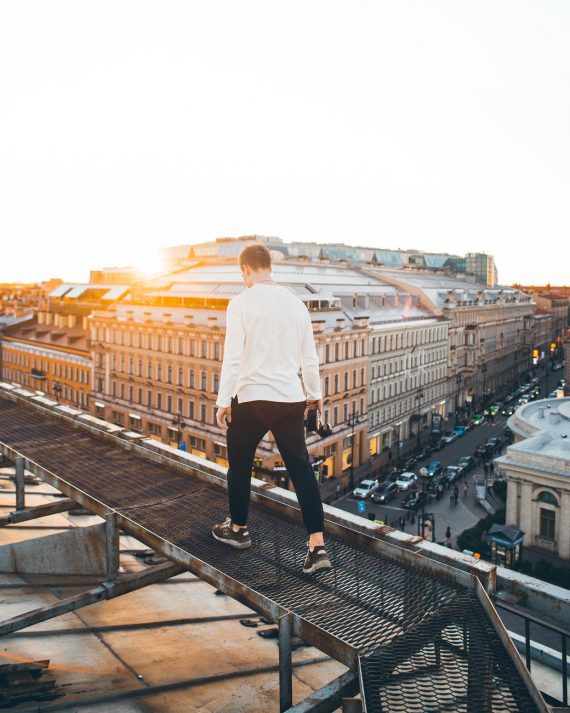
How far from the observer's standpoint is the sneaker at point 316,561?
5258 mm

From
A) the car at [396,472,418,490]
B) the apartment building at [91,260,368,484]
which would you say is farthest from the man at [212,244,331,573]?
the car at [396,472,418,490]

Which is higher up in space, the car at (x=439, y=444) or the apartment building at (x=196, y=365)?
the apartment building at (x=196, y=365)

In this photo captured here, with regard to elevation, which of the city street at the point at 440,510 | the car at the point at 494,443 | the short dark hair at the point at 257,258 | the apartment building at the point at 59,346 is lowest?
the city street at the point at 440,510

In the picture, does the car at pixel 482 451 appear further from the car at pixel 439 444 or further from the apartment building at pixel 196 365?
the apartment building at pixel 196 365

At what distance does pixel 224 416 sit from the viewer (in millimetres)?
5824

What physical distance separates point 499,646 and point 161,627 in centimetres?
388

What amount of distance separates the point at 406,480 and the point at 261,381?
132 feet

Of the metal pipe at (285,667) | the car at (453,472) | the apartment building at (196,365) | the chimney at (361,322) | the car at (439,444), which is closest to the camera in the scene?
the metal pipe at (285,667)

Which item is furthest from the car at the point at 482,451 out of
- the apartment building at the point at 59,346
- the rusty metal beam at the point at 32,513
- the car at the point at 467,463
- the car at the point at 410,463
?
the rusty metal beam at the point at 32,513

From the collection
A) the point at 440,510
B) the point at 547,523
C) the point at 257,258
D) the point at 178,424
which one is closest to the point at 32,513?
the point at 257,258

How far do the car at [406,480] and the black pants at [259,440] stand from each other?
3856cm

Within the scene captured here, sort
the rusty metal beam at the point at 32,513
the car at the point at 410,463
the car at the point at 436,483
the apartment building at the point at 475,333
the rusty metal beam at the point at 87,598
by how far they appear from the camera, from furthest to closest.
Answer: the apartment building at the point at 475,333, the car at the point at 410,463, the car at the point at 436,483, the rusty metal beam at the point at 32,513, the rusty metal beam at the point at 87,598

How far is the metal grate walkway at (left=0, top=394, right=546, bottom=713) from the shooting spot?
12.0 ft

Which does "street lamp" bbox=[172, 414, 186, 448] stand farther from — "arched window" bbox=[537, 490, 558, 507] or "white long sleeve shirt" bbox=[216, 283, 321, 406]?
"white long sleeve shirt" bbox=[216, 283, 321, 406]
